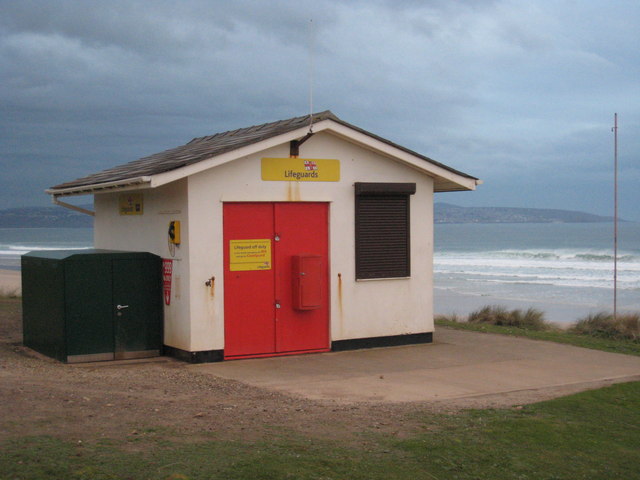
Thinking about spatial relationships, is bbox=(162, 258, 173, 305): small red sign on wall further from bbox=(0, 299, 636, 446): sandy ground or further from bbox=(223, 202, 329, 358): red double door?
bbox=(0, 299, 636, 446): sandy ground

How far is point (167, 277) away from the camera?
1179cm

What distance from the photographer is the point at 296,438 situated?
6832 mm

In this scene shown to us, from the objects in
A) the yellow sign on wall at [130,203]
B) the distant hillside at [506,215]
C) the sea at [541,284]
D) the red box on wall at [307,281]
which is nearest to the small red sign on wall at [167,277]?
the yellow sign on wall at [130,203]

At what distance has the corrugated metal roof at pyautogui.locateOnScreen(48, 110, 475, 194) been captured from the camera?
36.8 feet

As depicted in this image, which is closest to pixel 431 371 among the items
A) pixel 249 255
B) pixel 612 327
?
pixel 249 255

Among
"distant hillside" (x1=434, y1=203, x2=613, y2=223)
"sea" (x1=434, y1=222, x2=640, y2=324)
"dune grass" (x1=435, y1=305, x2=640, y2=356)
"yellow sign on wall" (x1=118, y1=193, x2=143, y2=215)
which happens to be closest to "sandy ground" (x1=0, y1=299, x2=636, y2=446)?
"yellow sign on wall" (x1=118, y1=193, x2=143, y2=215)

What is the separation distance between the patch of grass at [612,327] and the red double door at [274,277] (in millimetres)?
6414

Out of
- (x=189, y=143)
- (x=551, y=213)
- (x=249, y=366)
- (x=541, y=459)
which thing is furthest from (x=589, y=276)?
(x=551, y=213)

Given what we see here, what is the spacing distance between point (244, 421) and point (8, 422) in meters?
2.01

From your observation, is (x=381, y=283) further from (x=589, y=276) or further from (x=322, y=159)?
(x=589, y=276)

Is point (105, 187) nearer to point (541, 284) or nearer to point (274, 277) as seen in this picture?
point (274, 277)

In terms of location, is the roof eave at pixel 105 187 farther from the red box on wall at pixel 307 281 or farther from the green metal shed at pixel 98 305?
the red box on wall at pixel 307 281

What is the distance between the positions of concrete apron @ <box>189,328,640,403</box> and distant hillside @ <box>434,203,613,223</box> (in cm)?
17405

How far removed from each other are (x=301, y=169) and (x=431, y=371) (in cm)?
355
